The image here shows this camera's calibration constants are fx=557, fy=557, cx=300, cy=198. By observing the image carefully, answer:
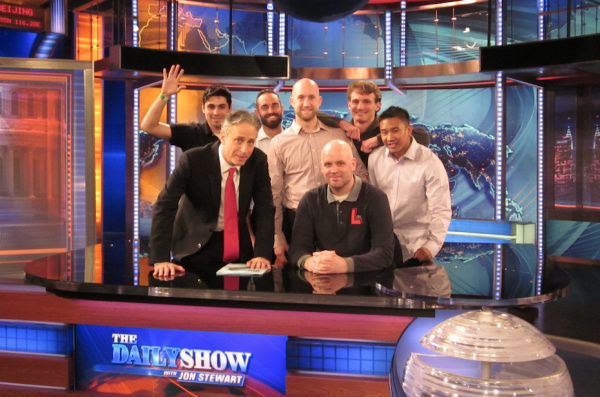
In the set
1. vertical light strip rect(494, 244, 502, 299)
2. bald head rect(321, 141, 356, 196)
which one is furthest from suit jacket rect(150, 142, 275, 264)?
vertical light strip rect(494, 244, 502, 299)

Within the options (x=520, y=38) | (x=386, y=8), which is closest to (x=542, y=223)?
(x=520, y=38)

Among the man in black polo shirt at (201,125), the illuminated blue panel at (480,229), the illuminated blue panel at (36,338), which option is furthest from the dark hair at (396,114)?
the illuminated blue panel at (480,229)

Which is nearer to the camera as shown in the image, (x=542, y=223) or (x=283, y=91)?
(x=542, y=223)

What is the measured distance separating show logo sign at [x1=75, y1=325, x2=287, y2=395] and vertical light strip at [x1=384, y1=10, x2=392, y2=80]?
18.6ft

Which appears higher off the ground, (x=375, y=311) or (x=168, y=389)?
(x=375, y=311)

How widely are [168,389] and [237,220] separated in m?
0.82

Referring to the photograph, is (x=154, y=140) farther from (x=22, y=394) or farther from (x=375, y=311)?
(x=375, y=311)

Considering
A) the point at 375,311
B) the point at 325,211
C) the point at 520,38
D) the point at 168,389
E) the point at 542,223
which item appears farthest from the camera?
the point at 542,223

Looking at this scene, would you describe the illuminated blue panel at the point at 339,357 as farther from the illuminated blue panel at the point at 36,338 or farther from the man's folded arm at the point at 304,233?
the illuminated blue panel at the point at 36,338

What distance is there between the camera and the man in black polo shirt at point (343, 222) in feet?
8.11

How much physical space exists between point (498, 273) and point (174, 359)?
1418 millimetres

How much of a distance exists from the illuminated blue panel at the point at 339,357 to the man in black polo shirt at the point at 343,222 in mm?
417

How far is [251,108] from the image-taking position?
26.9 ft

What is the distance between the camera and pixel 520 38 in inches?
264
